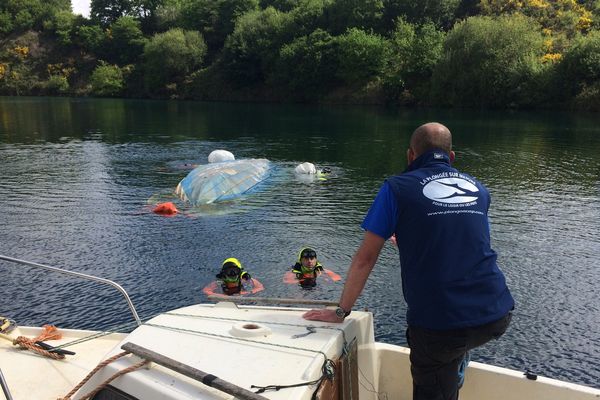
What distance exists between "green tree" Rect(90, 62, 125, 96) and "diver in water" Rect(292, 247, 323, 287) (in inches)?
3955

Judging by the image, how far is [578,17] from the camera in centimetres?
7719

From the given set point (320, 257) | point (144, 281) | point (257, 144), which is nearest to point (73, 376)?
point (144, 281)

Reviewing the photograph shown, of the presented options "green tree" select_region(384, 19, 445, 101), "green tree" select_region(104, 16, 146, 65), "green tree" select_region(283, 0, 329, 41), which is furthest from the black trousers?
"green tree" select_region(104, 16, 146, 65)

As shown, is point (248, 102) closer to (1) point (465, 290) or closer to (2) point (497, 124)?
(2) point (497, 124)

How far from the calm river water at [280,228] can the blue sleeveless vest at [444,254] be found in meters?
7.21

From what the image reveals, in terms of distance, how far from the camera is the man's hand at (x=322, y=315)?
4.91m

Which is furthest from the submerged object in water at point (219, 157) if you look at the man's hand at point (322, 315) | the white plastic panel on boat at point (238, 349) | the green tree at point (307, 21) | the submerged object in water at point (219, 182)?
the green tree at point (307, 21)

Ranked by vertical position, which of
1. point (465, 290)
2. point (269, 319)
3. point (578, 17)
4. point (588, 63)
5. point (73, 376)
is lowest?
point (73, 376)

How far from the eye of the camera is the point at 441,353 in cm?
444

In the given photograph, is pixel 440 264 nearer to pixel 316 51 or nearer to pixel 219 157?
pixel 219 157

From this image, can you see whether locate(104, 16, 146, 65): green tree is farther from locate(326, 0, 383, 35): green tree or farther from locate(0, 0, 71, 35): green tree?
locate(326, 0, 383, 35): green tree

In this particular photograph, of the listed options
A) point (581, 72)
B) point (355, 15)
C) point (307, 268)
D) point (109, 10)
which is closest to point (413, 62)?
point (355, 15)

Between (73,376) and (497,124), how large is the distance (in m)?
50.2

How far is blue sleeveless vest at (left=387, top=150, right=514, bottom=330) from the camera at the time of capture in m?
4.29
